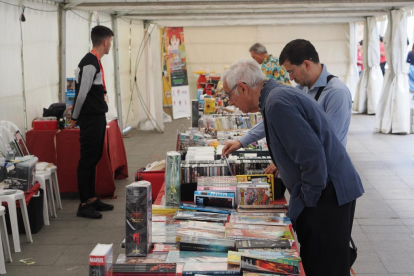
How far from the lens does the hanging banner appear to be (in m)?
13.6

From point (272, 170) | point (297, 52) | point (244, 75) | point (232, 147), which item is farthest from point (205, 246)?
point (297, 52)

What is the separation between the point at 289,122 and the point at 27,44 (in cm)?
472

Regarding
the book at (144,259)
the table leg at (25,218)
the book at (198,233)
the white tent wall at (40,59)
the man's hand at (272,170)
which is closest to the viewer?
the book at (144,259)

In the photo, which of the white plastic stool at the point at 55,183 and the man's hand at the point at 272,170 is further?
the white plastic stool at the point at 55,183

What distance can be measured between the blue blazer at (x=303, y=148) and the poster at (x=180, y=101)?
35.8 feet

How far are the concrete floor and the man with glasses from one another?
140 cm

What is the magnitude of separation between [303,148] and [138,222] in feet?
2.70

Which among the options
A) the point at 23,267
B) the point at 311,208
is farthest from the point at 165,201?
the point at 23,267

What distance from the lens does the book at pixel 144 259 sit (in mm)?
2365

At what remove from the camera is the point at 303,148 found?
251 cm

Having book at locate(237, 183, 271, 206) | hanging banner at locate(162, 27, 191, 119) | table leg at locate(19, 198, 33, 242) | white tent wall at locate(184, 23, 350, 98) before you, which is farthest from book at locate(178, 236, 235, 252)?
white tent wall at locate(184, 23, 350, 98)

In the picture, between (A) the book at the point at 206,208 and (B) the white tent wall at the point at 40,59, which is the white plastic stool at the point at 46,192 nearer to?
(B) the white tent wall at the point at 40,59

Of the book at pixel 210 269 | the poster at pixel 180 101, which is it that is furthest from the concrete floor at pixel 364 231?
the poster at pixel 180 101

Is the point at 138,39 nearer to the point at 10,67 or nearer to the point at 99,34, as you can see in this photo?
the point at 10,67
